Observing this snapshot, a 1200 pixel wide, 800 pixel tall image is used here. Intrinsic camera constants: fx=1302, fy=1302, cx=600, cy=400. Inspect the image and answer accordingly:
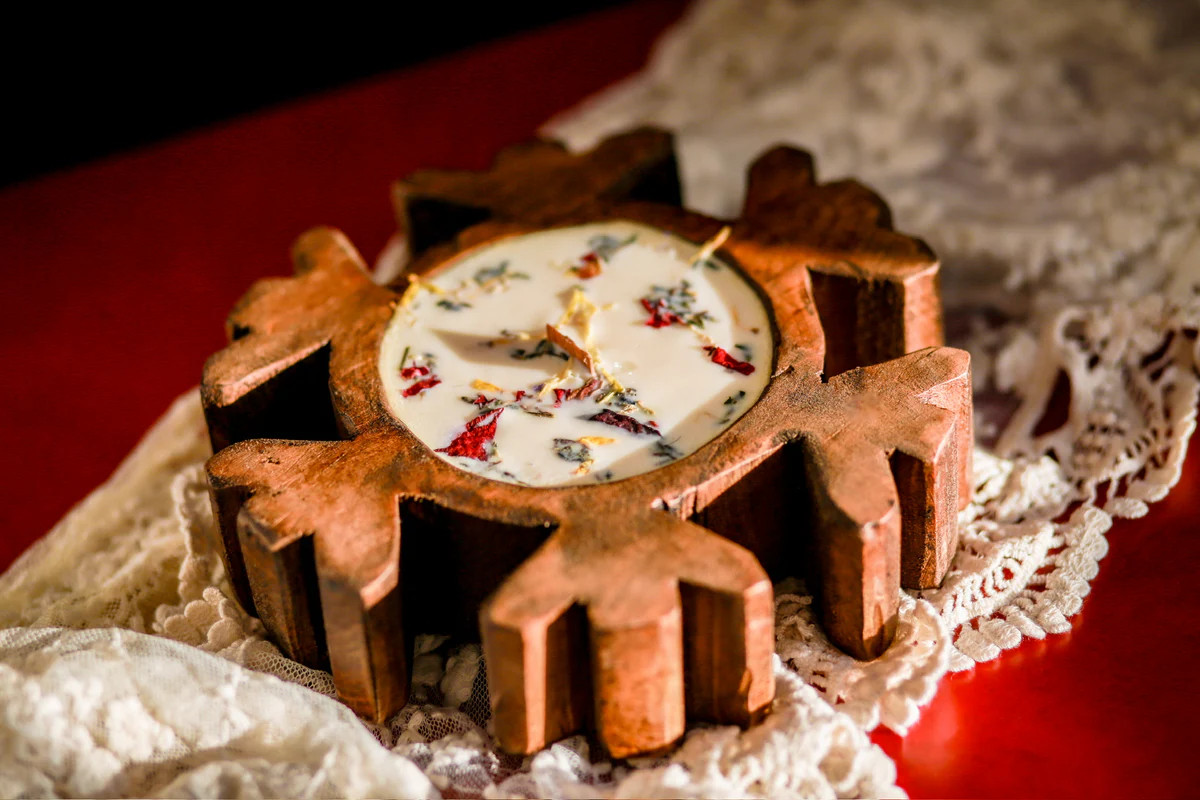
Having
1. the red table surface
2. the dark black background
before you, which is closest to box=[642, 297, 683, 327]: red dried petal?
the red table surface

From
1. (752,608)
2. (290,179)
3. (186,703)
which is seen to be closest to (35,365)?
(290,179)

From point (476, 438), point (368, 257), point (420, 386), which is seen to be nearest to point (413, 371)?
point (420, 386)

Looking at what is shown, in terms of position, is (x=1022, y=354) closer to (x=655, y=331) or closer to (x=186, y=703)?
(x=655, y=331)

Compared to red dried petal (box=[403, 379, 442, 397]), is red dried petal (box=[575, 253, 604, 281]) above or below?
above

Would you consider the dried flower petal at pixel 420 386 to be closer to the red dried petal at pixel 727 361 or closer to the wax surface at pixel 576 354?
the wax surface at pixel 576 354

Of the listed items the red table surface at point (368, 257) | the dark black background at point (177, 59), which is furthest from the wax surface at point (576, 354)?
the dark black background at point (177, 59)

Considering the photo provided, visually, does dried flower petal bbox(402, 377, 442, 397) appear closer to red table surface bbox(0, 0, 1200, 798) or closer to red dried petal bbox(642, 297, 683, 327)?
red dried petal bbox(642, 297, 683, 327)
